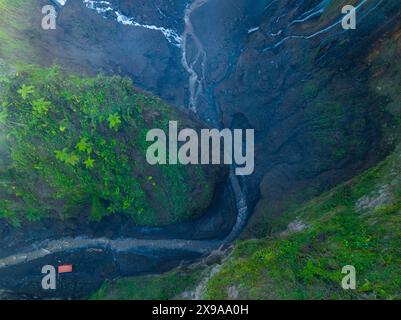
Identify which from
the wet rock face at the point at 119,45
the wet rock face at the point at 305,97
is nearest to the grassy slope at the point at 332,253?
the wet rock face at the point at 305,97

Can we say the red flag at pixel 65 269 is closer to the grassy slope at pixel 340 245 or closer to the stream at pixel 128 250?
the stream at pixel 128 250

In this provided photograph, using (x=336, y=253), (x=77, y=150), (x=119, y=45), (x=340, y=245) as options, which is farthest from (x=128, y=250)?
(x=119, y=45)

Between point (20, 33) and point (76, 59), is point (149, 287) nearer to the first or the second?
point (76, 59)

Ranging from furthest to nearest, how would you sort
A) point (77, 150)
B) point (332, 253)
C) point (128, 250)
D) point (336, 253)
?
point (128, 250), point (77, 150), point (332, 253), point (336, 253)

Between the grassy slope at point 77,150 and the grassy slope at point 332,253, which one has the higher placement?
the grassy slope at point 77,150

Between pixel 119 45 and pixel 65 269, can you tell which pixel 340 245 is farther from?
pixel 119 45

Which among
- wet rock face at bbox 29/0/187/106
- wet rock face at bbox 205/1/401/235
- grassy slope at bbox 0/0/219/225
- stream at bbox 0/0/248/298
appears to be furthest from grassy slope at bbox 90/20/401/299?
wet rock face at bbox 29/0/187/106

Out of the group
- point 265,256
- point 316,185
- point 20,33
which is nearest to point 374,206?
point 316,185

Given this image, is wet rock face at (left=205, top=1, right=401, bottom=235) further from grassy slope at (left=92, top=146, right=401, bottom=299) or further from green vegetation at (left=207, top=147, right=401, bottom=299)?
green vegetation at (left=207, top=147, right=401, bottom=299)
